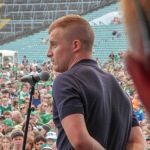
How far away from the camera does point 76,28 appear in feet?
6.57

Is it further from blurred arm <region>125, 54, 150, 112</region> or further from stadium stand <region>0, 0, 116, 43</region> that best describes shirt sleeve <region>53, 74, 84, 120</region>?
stadium stand <region>0, 0, 116, 43</region>

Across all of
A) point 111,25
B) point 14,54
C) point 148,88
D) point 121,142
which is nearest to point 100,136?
point 121,142

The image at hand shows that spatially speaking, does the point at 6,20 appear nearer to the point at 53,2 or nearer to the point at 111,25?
the point at 53,2

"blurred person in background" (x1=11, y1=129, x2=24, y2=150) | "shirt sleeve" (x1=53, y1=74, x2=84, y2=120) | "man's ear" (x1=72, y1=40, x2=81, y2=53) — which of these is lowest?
"blurred person in background" (x1=11, y1=129, x2=24, y2=150)

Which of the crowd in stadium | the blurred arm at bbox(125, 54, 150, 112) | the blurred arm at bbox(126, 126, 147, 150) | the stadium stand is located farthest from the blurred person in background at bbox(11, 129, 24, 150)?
the stadium stand

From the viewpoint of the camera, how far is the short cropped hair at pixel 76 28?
2004mm

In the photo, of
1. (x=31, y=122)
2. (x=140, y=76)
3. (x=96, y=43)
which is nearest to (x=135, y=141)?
(x=140, y=76)

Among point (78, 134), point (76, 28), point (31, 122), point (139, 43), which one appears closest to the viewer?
point (139, 43)

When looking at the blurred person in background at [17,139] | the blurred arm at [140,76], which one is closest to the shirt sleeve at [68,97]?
the blurred arm at [140,76]

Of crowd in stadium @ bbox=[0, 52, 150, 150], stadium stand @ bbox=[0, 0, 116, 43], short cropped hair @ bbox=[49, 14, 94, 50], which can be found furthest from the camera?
stadium stand @ bbox=[0, 0, 116, 43]

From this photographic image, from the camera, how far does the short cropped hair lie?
200 cm

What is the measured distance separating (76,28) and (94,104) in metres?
0.31

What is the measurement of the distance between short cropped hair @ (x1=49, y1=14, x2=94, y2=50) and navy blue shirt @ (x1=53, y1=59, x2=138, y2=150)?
0.09m

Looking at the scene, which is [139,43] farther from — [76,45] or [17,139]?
[17,139]
